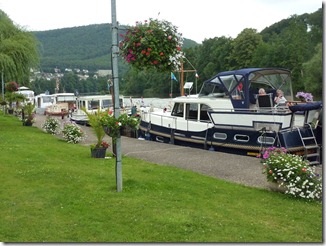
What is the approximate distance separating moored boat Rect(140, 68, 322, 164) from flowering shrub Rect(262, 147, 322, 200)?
5.28 metres

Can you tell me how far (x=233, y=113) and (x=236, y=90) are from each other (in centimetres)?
123

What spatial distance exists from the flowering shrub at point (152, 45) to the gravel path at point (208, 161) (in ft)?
11.8

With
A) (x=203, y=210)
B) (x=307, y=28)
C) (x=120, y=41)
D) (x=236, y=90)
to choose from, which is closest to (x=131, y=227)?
(x=203, y=210)

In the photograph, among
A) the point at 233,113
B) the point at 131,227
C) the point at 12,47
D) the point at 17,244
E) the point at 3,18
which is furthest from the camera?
the point at 3,18

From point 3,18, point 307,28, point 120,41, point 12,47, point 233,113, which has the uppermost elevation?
point 307,28

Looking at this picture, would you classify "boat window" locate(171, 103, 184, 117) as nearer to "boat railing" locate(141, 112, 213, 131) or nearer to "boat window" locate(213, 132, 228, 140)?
"boat railing" locate(141, 112, 213, 131)

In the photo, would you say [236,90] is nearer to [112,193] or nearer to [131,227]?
[112,193]

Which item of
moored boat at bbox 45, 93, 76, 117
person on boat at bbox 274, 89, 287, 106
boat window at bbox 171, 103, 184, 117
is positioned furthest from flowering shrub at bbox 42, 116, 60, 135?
moored boat at bbox 45, 93, 76, 117

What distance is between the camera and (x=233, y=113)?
50.8 feet

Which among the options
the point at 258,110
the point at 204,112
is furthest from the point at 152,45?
the point at 204,112

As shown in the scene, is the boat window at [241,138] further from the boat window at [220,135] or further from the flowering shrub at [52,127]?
the flowering shrub at [52,127]

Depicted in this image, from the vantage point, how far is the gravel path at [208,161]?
985cm

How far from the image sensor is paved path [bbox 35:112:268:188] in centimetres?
988

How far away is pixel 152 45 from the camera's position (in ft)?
21.9
